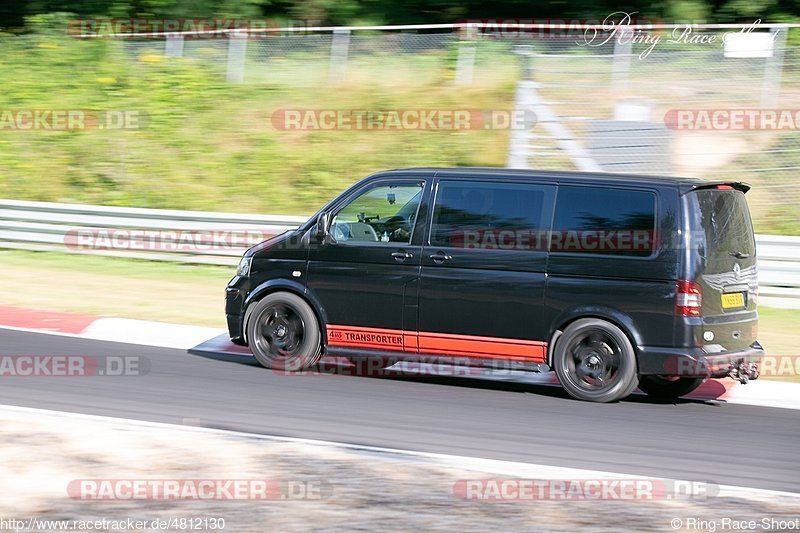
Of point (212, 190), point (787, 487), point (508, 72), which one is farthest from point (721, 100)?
point (787, 487)

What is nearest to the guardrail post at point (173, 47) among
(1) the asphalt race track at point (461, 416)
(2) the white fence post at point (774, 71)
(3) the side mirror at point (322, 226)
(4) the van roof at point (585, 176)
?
(2) the white fence post at point (774, 71)

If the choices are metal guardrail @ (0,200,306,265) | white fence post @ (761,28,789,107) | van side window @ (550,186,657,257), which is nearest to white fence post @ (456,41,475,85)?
white fence post @ (761,28,789,107)

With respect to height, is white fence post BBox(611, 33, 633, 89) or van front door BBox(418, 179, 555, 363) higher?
white fence post BBox(611, 33, 633, 89)

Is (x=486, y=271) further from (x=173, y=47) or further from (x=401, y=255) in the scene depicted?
(x=173, y=47)

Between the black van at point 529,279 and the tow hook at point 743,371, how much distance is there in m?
0.01

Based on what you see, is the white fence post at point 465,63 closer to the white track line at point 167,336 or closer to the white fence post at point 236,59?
the white fence post at point 236,59

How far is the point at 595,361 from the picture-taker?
8898mm

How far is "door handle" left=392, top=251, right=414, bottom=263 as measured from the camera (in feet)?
30.9

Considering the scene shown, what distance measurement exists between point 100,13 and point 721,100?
Result: 54.6 feet

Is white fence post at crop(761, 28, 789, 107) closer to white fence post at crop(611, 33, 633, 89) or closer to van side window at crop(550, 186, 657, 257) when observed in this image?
white fence post at crop(611, 33, 633, 89)

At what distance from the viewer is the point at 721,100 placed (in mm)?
17766

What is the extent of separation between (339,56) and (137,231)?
6.24 meters

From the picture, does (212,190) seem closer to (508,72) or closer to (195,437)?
(508,72)

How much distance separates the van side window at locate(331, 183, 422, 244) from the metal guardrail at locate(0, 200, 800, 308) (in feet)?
19.6
